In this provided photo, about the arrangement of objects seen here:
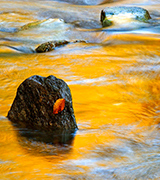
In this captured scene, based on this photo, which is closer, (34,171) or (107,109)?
(34,171)

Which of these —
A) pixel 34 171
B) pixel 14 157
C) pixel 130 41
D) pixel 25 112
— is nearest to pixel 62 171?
pixel 34 171

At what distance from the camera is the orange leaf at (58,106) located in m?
2.97

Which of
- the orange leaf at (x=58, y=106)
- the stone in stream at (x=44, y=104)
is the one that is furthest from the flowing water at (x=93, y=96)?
the orange leaf at (x=58, y=106)

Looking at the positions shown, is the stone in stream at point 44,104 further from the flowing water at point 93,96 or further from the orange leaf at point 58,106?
the flowing water at point 93,96

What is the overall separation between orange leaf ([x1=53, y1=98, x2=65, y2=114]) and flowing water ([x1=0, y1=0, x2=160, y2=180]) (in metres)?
0.32

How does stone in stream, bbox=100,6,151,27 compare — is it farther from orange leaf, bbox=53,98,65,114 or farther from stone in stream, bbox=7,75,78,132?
orange leaf, bbox=53,98,65,114

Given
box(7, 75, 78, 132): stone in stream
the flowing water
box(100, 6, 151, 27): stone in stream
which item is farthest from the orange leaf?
box(100, 6, 151, 27): stone in stream

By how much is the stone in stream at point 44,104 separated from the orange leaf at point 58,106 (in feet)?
0.09

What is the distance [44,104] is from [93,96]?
4.82ft

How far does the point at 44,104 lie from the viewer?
304 centimetres

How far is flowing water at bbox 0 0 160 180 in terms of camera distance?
2545 millimetres

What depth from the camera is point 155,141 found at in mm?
3098

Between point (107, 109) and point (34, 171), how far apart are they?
1670mm

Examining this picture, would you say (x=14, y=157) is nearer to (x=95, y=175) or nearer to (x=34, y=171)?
(x=34, y=171)
